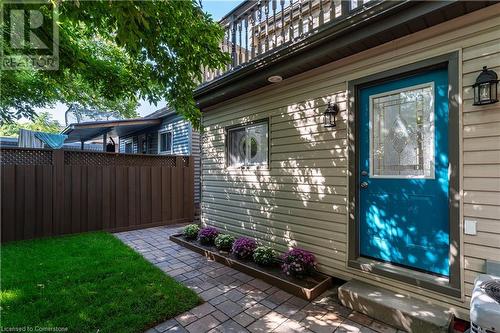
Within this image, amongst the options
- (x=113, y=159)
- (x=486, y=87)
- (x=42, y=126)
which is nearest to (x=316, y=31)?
(x=486, y=87)

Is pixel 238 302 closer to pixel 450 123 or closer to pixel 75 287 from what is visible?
pixel 75 287

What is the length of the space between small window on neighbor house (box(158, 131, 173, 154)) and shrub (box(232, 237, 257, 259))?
631 cm

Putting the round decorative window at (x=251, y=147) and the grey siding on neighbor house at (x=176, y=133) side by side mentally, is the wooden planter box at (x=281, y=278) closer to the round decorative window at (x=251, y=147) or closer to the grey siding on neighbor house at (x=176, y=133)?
the round decorative window at (x=251, y=147)

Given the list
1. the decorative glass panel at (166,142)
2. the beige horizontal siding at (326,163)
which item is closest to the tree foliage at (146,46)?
the beige horizontal siding at (326,163)

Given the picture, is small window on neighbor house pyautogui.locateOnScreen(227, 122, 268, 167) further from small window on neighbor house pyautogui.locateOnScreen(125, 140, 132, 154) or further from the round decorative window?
small window on neighbor house pyautogui.locateOnScreen(125, 140, 132, 154)

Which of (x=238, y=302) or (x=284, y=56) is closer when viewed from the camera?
(x=238, y=302)

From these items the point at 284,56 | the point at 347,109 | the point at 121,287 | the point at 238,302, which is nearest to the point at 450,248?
the point at 347,109

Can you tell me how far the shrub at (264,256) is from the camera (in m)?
3.51

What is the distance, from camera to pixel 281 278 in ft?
10.2

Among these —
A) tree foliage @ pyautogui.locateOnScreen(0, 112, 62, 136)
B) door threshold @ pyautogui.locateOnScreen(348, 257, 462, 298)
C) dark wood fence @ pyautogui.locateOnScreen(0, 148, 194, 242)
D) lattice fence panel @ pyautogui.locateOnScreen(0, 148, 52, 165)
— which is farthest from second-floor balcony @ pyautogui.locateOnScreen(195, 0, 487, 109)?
tree foliage @ pyautogui.locateOnScreen(0, 112, 62, 136)

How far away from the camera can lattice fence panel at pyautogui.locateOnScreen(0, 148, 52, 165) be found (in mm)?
4734

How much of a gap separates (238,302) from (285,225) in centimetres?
137

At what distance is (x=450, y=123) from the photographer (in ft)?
7.58

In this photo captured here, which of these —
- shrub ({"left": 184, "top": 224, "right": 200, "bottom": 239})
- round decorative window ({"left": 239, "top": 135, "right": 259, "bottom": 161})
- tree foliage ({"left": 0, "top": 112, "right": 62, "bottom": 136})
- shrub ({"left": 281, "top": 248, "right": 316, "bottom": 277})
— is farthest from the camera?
tree foliage ({"left": 0, "top": 112, "right": 62, "bottom": 136})
